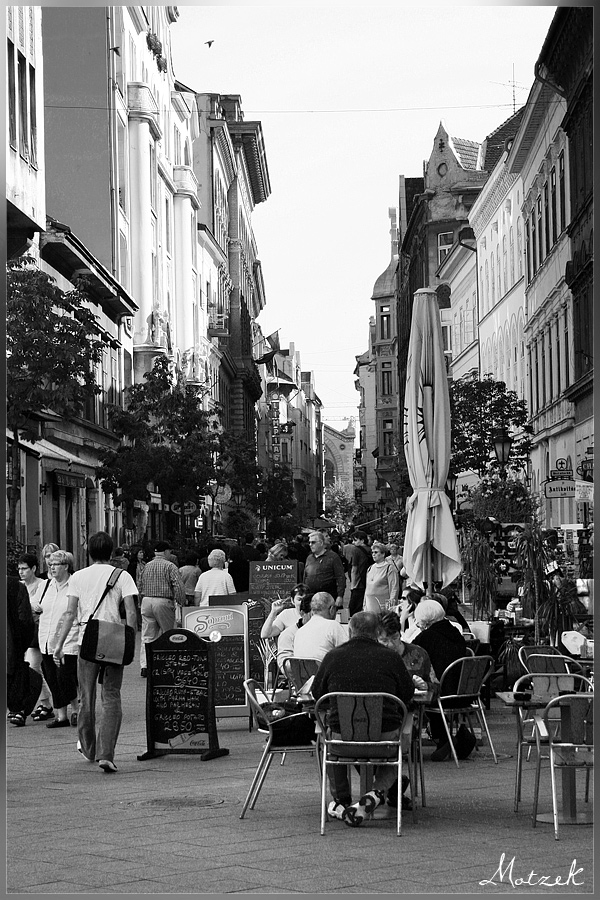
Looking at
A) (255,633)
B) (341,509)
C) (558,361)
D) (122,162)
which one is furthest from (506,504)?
(341,509)

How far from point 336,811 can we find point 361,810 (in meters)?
0.33

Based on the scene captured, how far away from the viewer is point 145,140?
56.1 metres

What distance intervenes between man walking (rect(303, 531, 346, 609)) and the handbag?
22.4ft

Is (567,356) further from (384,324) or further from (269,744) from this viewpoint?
(384,324)

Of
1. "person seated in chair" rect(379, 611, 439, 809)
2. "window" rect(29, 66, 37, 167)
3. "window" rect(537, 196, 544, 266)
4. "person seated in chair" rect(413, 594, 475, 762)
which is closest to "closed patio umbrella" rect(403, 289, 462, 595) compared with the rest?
"person seated in chair" rect(413, 594, 475, 762)

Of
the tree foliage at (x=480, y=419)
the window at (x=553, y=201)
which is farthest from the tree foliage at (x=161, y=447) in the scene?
the window at (x=553, y=201)

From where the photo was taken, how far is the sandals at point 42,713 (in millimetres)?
15523

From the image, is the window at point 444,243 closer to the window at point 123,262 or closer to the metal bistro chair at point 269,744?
the window at point 123,262

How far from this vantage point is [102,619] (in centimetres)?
1164

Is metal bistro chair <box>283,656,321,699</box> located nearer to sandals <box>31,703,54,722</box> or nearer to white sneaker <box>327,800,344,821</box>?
white sneaker <box>327,800,344,821</box>

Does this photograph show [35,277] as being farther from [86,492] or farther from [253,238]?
[253,238]

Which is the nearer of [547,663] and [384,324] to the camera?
[547,663]

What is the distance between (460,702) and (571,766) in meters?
2.63

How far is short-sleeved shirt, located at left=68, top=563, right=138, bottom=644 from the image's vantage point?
11680mm
